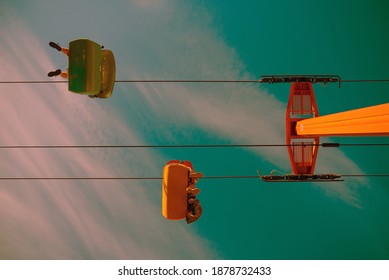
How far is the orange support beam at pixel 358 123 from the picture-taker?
123 inches

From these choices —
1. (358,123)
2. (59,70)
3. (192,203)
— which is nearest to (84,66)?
(59,70)

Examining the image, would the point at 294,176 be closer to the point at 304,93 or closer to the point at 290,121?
the point at 290,121

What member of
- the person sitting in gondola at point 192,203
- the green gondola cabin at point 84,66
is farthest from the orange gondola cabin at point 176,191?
the green gondola cabin at point 84,66

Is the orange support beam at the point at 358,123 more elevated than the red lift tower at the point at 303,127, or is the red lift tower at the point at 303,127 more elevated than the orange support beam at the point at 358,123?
the red lift tower at the point at 303,127

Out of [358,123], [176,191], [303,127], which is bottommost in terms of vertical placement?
[358,123]

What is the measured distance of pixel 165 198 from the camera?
5.67 meters

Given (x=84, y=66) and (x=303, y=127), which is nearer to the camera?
(x=84, y=66)

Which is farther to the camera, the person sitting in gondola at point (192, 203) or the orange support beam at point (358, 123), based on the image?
Result: the person sitting in gondola at point (192, 203)

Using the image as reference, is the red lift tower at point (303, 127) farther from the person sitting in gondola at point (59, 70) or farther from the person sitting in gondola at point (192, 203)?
the person sitting in gondola at point (59, 70)

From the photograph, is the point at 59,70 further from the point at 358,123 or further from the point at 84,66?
the point at 358,123

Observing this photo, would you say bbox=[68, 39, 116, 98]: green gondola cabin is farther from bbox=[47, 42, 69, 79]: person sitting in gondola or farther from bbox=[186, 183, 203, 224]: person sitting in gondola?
bbox=[186, 183, 203, 224]: person sitting in gondola

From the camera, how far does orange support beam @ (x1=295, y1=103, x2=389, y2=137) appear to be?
123 inches

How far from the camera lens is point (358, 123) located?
146 inches

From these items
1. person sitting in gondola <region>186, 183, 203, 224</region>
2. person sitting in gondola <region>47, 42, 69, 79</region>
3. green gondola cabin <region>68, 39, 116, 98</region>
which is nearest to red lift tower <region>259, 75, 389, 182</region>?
person sitting in gondola <region>186, 183, 203, 224</region>
